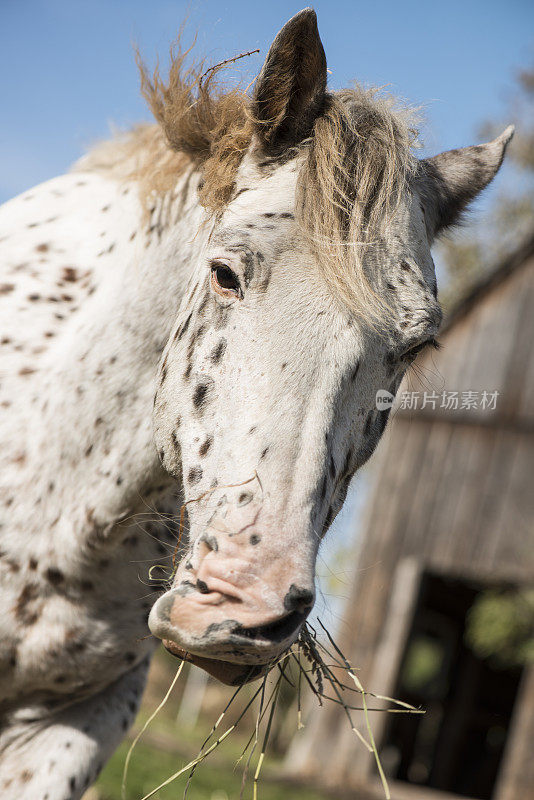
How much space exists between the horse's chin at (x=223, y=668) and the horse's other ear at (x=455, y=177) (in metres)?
1.54

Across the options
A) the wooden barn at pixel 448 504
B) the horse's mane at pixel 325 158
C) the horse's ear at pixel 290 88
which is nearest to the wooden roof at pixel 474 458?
the wooden barn at pixel 448 504

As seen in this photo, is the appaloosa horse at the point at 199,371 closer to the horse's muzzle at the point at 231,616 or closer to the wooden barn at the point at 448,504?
the horse's muzzle at the point at 231,616

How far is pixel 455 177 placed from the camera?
285 centimetres

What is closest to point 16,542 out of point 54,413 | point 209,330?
point 54,413

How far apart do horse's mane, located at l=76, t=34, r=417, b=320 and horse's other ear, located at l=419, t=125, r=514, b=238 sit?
0.75 ft

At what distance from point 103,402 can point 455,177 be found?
1.47m

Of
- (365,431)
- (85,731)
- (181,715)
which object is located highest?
(365,431)

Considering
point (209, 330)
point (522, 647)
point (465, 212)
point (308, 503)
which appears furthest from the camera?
point (522, 647)

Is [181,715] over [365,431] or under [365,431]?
under

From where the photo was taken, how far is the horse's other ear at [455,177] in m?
2.71

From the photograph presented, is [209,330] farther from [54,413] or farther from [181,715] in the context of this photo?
[181,715]

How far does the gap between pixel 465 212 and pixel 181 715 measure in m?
15.4

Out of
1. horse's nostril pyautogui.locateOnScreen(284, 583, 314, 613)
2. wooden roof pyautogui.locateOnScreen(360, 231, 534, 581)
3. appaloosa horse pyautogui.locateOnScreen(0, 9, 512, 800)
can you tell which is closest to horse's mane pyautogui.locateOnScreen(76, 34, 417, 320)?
appaloosa horse pyautogui.locateOnScreen(0, 9, 512, 800)

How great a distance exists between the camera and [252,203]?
7.37ft
